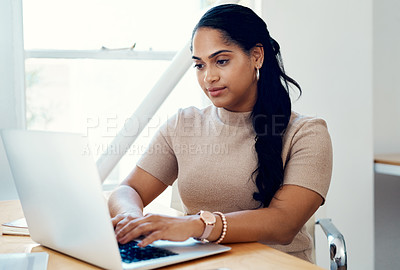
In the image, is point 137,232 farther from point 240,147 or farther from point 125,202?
point 240,147

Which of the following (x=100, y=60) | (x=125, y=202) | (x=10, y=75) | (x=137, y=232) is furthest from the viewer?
(x=100, y=60)

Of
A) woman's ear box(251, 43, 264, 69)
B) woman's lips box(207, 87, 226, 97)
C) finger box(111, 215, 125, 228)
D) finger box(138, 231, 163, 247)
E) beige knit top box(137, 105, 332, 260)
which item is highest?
woman's ear box(251, 43, 264, 69)

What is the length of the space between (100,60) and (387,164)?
1.62 metres

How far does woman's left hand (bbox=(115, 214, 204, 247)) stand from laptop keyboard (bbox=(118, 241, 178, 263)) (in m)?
0.02

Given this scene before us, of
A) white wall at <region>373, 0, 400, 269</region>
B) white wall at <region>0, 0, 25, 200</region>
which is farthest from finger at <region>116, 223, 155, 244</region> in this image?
white wall at <region>373, 0, 400, 269</region>

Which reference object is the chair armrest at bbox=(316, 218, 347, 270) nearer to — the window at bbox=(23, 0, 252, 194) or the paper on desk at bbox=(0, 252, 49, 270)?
the paper on desk at bbox=(0, 252, 49, 270)

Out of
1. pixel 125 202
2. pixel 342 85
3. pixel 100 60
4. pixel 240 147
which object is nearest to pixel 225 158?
pixel 240 147

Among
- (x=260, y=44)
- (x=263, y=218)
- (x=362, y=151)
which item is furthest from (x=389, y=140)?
(x=263, y=218)

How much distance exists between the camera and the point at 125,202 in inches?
53.4

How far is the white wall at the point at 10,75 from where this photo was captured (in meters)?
2.21

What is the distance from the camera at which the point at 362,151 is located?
2.51 meters

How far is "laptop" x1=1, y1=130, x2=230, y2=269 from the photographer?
83cm

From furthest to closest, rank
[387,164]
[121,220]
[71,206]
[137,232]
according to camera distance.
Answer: [387,164], [121,220], [137,232], [71,206]

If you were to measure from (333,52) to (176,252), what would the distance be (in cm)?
179
